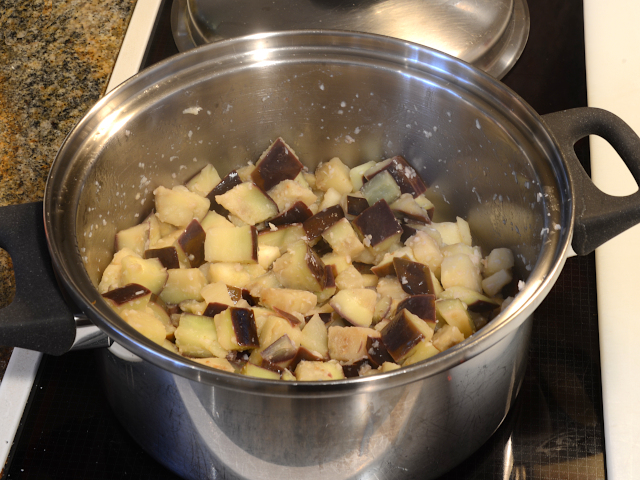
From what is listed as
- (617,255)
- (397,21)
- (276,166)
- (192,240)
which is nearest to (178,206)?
(192,240)

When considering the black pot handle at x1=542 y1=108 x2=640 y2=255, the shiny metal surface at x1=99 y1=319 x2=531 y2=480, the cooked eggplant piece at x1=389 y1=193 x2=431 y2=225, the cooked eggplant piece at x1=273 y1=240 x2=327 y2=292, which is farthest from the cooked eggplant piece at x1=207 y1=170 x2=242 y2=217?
the black pot handle at x1=542 y1=108 x2=640 y2=255

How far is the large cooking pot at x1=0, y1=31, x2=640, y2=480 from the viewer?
674mm

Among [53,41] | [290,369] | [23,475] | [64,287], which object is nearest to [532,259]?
[290,369]

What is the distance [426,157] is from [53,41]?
1007 mm

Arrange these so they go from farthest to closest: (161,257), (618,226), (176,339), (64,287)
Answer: (161,257)
(176,339)
(618,226)
(64,287)

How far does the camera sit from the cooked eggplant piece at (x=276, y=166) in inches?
45.3

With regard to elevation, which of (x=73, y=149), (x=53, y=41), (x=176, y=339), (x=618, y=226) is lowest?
(x=176, y=339)

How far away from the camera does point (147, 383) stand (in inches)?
28.8

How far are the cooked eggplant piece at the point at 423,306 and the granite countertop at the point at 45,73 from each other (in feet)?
2.70

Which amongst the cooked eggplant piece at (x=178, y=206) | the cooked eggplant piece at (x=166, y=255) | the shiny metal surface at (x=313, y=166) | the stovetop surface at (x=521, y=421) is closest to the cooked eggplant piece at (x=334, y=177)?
the shiny metal surface at (x=313, y=166)

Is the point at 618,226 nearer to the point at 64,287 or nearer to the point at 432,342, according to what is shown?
the point at 432,342

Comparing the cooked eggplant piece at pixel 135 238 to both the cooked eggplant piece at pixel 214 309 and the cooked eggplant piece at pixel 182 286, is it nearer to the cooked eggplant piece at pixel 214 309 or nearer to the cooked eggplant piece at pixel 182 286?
the cooked eggplant piece at pixel 182 286

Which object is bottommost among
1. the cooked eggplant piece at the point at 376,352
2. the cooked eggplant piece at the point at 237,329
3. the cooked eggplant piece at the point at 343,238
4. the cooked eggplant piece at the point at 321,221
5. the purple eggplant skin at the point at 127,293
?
the cooked eggplant piece at the point at 376,352

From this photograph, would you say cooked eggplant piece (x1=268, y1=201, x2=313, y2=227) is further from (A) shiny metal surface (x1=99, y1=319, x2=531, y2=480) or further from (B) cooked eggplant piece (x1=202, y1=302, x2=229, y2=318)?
(A) shiny metal surface (x1=99, y1=319, x2=531, y2=480)
